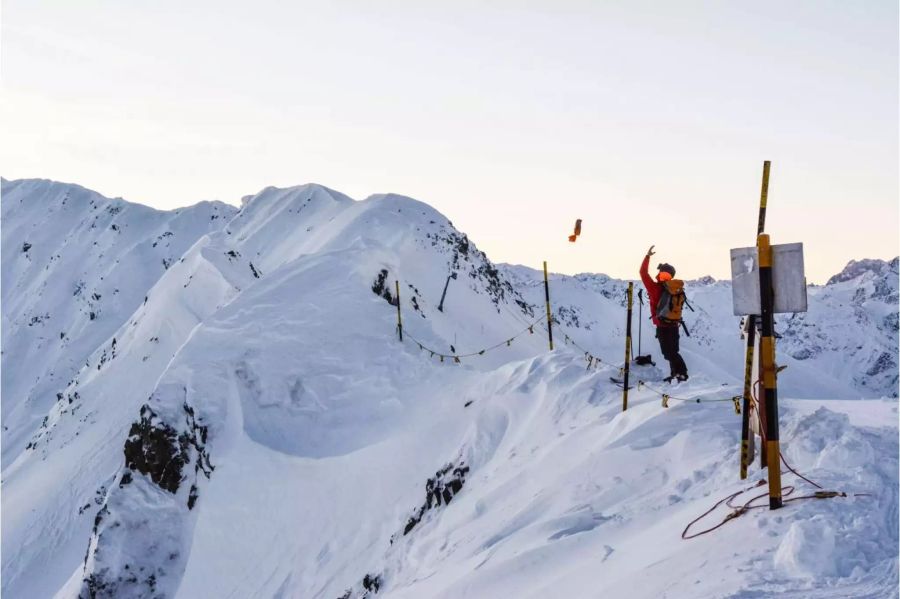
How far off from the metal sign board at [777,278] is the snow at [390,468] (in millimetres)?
1558

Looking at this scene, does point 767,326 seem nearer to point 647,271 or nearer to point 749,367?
point 749,367

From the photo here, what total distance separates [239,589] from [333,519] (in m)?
2.18

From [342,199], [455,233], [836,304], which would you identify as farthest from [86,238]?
[836,304]

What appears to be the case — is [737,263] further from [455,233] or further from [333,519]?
[455,233]

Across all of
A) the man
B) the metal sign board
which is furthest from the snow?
the metal sign board

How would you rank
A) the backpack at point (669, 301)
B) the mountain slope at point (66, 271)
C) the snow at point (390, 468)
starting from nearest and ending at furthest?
the snow at point (390, 468), the backpack at point (669, 301), the mountain slope at point (66, 271)

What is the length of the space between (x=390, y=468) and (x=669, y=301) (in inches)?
263

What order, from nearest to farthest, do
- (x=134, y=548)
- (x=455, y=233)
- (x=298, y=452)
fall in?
1. (x=134, y=548)
2. (x=298, y=452)
3. (x=455, y=233)

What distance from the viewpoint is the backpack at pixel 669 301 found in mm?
10633

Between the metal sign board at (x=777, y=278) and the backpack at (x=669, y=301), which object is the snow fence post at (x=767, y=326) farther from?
the backpack at (x=669, y=301)

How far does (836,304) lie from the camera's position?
562 feet

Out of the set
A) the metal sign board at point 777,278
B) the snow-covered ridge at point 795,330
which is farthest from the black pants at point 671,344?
the snow-covered ridge at point 795,330

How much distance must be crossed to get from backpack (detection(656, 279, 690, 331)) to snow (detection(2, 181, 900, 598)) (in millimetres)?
1126

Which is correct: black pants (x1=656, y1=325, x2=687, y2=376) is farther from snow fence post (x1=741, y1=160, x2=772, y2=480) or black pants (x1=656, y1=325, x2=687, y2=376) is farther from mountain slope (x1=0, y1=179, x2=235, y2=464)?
mountain slope (x1=0, y1=179, x2=235, y2=464)
